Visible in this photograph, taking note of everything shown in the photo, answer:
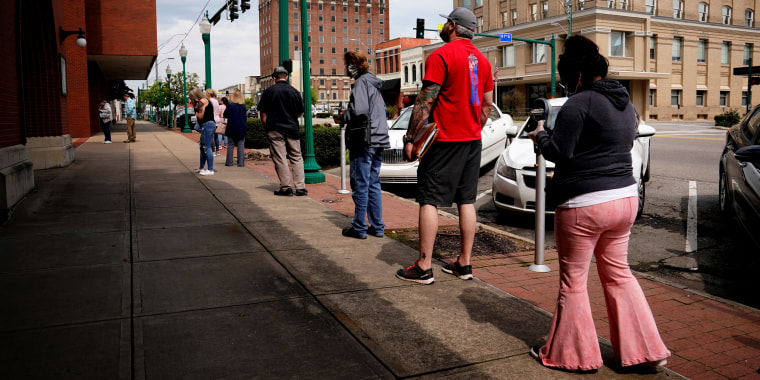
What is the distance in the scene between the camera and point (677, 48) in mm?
53125

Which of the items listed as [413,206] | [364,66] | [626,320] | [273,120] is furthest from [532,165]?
[626,320]

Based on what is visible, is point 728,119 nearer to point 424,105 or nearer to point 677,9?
point 677,9

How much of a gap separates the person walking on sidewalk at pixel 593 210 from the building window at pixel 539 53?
5043 cm

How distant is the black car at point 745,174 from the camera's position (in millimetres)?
3933

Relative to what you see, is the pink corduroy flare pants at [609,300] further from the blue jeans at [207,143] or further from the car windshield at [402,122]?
the blue jeans at [207,143]

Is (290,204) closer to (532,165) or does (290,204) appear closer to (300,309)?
(532,165)

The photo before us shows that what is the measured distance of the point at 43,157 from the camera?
12242mm

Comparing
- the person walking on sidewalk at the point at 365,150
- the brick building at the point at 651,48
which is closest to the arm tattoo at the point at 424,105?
the person walking on sidewalk at the point at 365,150

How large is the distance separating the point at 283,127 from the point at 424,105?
4791 mm

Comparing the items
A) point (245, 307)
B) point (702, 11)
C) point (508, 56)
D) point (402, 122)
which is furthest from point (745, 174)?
point (702, 11)

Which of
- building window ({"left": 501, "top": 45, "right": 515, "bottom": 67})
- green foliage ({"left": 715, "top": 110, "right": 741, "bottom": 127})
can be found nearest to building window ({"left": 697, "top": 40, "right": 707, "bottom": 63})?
building window ({"left": 501, "top": 45, "right": 515, "bottom": 67})

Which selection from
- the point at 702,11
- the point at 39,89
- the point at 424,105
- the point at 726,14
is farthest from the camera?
the point at 726,14

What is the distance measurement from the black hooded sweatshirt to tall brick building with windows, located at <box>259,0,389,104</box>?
12806 centimetres

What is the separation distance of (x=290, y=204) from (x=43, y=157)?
6.73 meters
